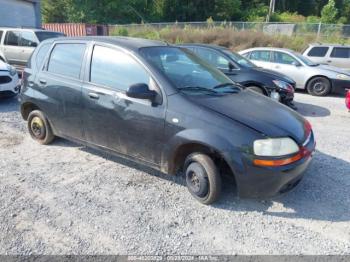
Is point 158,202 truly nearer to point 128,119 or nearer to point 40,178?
point 128,119

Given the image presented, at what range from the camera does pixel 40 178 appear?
4.14 metres

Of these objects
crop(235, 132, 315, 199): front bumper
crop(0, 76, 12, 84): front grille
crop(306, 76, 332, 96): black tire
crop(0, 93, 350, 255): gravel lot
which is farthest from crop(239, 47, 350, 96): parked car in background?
crop(235, 132, 315, 199): front bumper

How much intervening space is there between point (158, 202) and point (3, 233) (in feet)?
5.12

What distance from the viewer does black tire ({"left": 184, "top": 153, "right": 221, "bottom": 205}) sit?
3.43m

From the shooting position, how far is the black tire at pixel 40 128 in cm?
504

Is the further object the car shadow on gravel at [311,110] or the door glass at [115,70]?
the car shadow on gravel at [311,110]

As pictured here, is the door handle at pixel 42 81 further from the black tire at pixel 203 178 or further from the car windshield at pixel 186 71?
the black tire at pixel 203 178

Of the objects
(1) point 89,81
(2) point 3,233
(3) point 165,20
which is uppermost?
(3) point 165,20

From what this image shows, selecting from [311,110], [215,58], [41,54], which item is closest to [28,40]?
[215,58]

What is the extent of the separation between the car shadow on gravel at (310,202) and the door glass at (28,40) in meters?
10.2

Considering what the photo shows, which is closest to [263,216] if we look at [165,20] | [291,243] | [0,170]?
[291,243]

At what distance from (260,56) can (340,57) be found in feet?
11.9

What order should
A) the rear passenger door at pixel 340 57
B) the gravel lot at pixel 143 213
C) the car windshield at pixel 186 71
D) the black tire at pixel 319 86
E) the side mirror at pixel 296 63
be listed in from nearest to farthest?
the gravel lot at pixel 143 213 < the car windshield at pixel 186 71 < the black tire at pixel 319 86 < the side mirror at pixel 296 63 < the rear passenger door at pixel 340 57

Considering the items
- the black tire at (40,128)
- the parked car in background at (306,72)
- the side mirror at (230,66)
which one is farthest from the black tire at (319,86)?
the black tire at (40,128)
